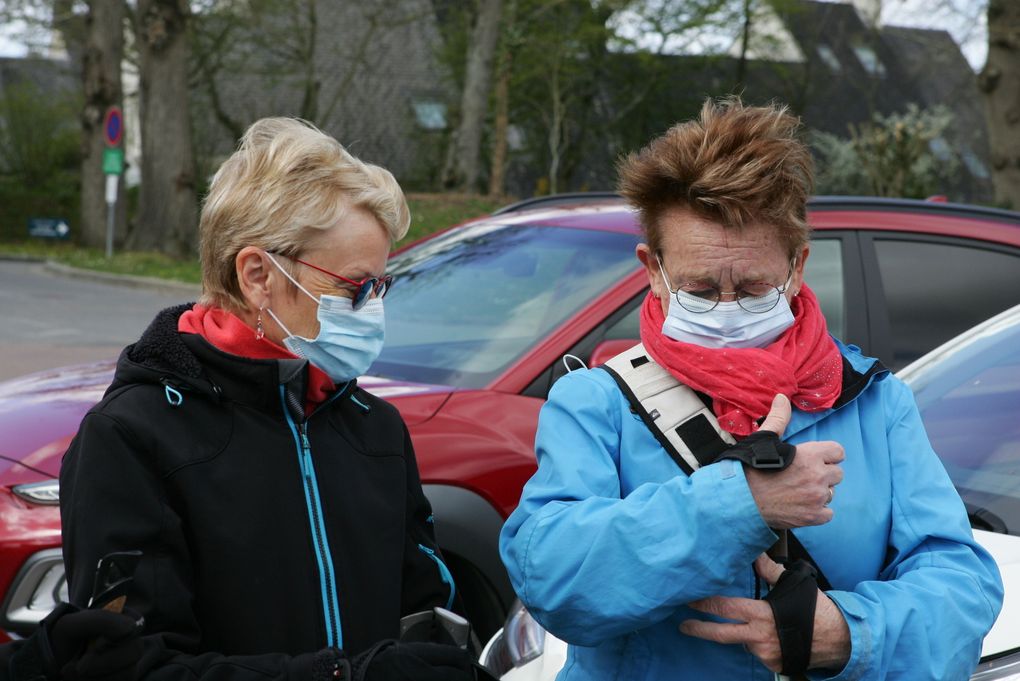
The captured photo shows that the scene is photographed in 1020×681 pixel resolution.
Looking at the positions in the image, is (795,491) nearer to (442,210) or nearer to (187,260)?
(187,260)

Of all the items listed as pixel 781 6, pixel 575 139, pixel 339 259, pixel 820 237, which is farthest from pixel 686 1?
pixel 339 259

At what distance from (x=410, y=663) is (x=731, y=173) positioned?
37.7 inches

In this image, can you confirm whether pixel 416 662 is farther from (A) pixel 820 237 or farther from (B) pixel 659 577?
(A) pixel 820 237

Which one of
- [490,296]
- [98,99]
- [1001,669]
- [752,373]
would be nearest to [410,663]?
[752,373]

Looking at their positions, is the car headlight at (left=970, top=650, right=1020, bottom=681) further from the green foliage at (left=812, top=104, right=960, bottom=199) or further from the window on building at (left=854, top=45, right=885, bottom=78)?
the window on building at (left=854, top=45, right=885, bottom=78)

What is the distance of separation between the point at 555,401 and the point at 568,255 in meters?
2.52

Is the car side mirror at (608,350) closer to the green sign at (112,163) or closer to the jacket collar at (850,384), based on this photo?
the jacket collar at (850,384)

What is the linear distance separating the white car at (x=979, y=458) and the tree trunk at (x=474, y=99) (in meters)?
22.0

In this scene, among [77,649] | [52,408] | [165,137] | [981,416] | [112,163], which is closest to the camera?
[77,649]

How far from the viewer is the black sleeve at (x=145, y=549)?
178cm

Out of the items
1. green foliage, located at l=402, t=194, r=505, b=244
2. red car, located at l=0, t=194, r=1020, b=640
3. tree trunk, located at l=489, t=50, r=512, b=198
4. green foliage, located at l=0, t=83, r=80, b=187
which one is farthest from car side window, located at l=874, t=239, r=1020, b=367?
green foliage, located at l=0, t=83, r=80, b=187

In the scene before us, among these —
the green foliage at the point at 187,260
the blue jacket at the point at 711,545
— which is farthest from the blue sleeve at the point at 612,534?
the green foliage at the point at 187,260

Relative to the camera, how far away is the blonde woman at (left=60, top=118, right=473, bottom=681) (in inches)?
72.1

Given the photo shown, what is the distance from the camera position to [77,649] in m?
1.68
